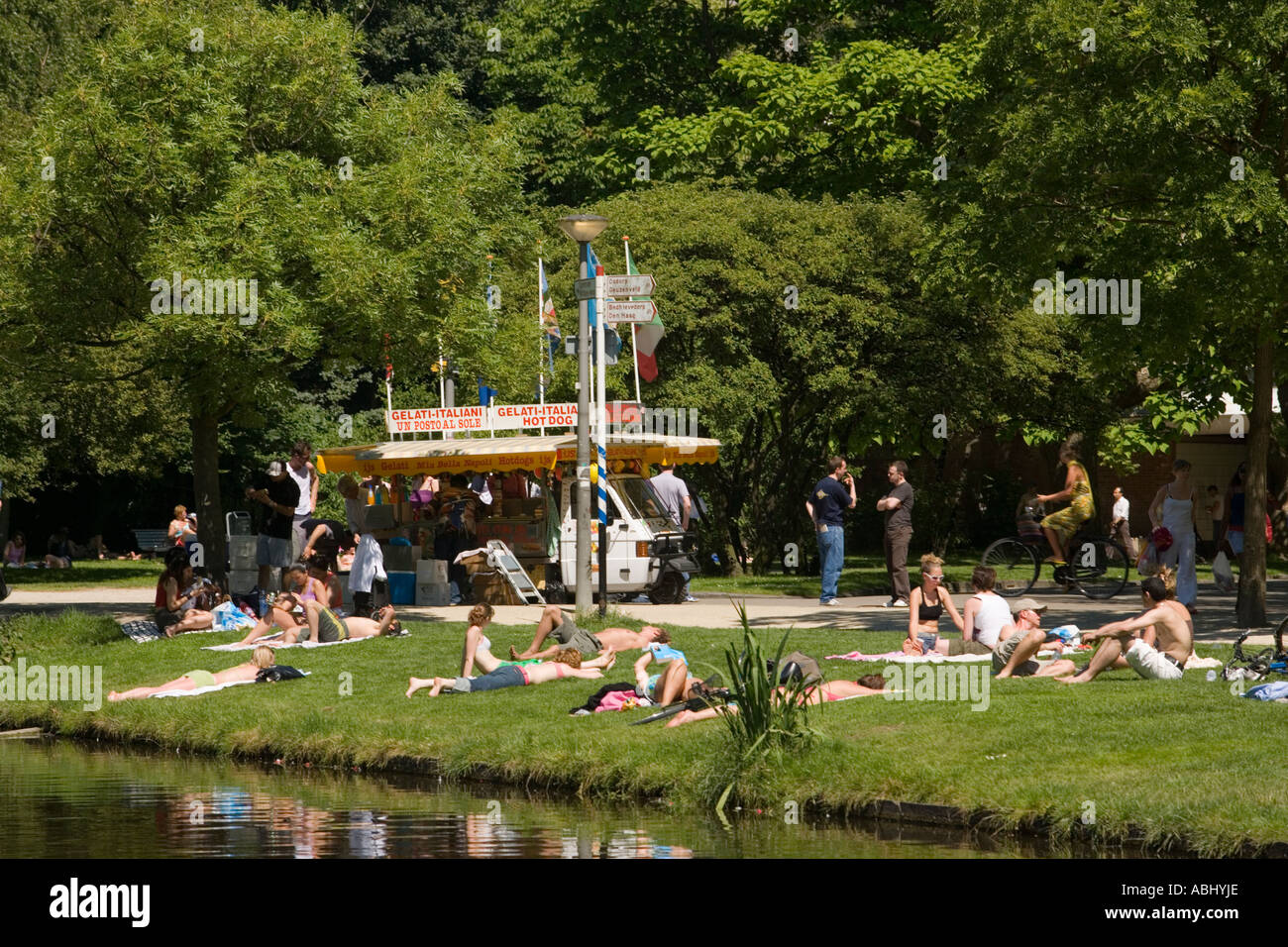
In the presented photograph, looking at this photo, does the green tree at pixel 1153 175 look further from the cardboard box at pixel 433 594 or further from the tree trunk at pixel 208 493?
the tree trunk at pixel 208 493

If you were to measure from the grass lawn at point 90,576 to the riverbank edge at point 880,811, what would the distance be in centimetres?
1866

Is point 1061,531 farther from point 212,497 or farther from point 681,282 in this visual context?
point 212,497

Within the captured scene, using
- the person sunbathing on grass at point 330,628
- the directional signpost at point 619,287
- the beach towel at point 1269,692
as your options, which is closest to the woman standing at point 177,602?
the person sunbathing on grass at point 330,628

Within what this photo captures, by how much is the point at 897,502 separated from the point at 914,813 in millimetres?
12087

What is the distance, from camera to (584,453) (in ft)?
69.6

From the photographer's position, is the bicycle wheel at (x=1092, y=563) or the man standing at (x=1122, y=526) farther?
the man standing at (x=1122, y=526)

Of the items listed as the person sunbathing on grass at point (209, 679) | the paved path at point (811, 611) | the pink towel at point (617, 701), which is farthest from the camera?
the paved path at point (811, 611)

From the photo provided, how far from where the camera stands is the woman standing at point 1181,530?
21672mm

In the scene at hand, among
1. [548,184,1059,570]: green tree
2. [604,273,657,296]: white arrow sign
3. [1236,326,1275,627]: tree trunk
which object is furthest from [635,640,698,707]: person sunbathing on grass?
[548,184,1059,570]: green tree

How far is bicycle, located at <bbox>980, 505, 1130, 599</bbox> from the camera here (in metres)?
24.9

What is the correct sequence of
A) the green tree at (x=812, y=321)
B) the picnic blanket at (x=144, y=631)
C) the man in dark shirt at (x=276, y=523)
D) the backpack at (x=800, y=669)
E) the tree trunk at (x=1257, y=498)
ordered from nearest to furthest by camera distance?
the backpack at (x=800, y=669), the tree trunk at (x=1257, y=498), the picnic blanket at (x=144, y=631), the man in dark shirt at (x=276, y=523), the green tree at (x=812, y=321)

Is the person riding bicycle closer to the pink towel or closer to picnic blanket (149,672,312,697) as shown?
the pink towel

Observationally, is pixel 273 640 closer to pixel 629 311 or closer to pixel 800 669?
pixel 629 311

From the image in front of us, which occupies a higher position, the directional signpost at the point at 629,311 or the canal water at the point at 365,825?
the directional signpost at the point at 629,311
